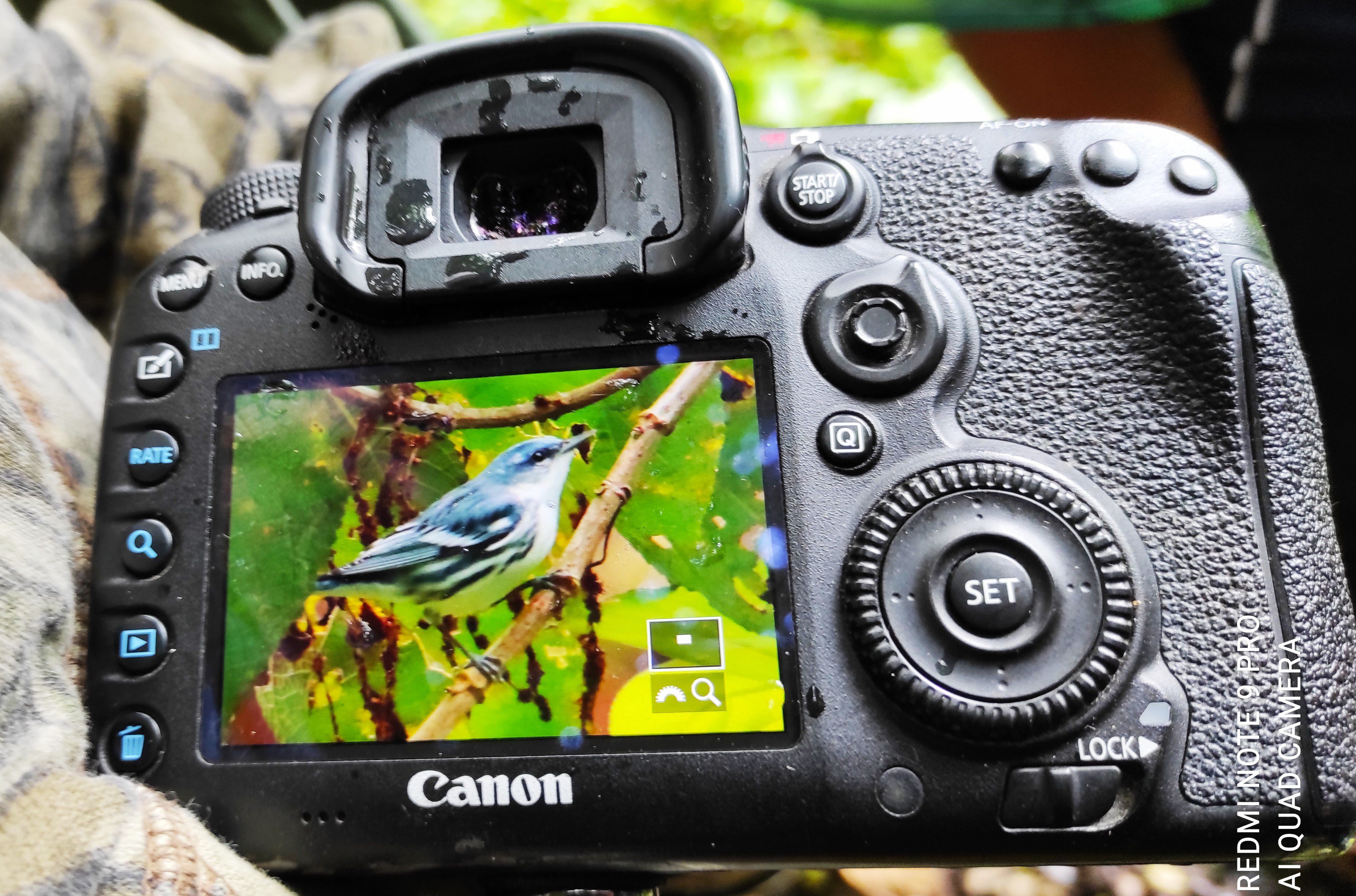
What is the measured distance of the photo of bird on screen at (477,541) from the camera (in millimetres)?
391

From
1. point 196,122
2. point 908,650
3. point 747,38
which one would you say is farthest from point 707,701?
point 747,38

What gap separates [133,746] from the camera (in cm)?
39

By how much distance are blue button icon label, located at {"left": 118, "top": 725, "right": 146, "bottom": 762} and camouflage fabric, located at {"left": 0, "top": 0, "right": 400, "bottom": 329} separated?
28cm

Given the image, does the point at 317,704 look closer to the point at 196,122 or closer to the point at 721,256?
the point at 721,256

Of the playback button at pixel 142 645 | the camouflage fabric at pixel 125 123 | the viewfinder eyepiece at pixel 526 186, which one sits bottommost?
the playback button at pixel 142 645

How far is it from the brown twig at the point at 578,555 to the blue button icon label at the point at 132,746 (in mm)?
113

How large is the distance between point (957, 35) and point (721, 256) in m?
0.39

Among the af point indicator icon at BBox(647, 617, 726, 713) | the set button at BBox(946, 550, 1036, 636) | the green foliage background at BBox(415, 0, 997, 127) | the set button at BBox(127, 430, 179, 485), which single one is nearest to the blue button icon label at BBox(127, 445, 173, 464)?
the set button at BBox(127, 430, 179, 485)

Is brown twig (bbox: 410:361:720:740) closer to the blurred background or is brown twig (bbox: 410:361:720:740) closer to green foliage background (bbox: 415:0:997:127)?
the blurred background

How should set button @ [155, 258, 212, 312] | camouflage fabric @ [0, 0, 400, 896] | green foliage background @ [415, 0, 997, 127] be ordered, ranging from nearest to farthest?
camouflage fabric @ [0, 0, 400, 896] < set button @ [155, 258, 212, 312] < green foliage background @ [415, 0, 997, 127]

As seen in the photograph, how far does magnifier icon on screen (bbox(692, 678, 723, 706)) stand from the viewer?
1.22 feet

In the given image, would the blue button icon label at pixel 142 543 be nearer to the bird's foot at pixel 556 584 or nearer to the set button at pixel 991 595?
the bird's foot at pixel 556 584

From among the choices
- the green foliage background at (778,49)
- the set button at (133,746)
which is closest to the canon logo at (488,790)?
the set button at (133,746)

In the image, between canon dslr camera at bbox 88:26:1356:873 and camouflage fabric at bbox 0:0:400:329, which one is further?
camouflage fabric at bbox 0:0:400:329
